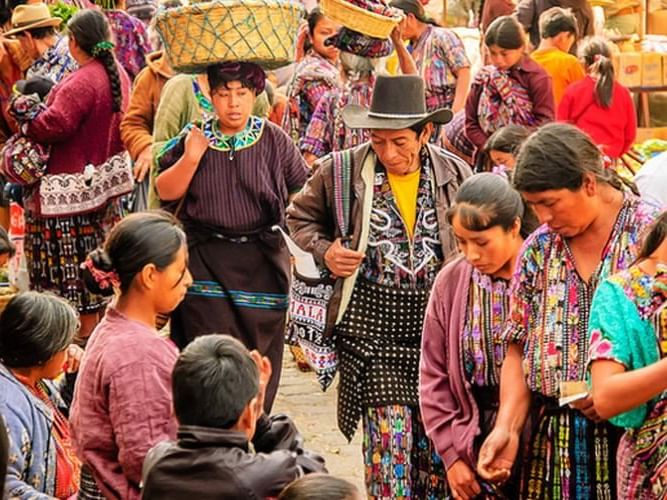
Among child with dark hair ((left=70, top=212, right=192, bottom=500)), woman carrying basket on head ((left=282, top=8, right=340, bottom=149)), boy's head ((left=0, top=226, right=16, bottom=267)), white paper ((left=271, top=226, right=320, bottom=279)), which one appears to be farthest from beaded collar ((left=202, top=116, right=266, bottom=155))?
woman carrying basket on head ((left=282, top=8, right=340, bottom=149))

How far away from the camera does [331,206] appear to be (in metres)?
6.23

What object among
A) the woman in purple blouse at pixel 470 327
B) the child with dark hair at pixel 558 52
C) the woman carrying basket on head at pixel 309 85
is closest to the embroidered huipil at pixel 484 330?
the woman in purple blouse at pixel 470 327

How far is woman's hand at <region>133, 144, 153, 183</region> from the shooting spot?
27.9ft

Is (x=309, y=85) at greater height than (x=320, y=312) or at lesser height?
greater

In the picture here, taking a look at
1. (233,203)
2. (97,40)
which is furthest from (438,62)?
(233,203)

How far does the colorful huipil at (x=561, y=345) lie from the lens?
4637 millimetres

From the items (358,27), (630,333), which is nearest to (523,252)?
(630,333)

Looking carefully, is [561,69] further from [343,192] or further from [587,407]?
[587,407]

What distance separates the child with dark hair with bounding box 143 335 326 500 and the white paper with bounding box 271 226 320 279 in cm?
226

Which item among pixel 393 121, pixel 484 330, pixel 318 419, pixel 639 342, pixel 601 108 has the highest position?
pixel 393 121

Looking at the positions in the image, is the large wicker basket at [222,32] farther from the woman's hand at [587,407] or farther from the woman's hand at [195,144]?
the woman's hand at [587,407]

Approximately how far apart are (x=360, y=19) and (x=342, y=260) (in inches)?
94.1

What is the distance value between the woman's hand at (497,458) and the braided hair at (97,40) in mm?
4701

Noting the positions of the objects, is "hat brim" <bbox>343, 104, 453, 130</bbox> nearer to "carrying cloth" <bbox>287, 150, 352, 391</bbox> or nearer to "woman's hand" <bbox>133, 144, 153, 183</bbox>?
"carrying cloth" <bbox>287, 150, 352, 391</bbox>
